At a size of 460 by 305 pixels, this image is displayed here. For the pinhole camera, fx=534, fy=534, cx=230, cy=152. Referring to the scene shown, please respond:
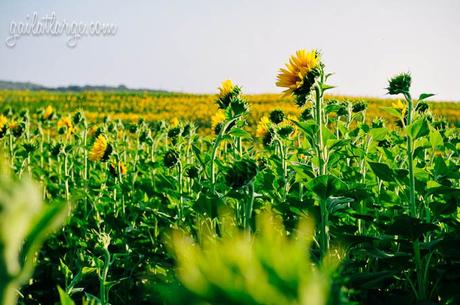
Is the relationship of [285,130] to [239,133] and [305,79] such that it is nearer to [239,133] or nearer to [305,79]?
[239,133]

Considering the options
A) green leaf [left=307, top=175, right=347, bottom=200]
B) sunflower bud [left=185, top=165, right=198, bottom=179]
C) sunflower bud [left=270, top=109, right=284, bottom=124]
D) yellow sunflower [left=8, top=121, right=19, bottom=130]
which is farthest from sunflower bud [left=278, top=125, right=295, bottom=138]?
yellow sunflower [left=8, top=121, right=19, bottom=130]

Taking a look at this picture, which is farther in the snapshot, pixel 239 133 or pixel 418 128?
pixel 239 133

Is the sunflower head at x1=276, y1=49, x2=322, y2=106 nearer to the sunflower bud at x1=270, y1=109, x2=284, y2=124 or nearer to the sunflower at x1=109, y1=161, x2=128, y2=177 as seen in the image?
the sunflower bud at x1=270, y1=109, x2=284, y2=124

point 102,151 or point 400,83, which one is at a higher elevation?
point 400,83

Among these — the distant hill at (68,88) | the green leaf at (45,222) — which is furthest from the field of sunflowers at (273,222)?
the distant hill at (68,88)

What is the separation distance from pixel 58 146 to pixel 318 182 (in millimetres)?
3329

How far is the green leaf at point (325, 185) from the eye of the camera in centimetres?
159

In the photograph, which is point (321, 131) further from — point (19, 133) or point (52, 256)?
point (19, 133)

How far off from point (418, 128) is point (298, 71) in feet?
1.68

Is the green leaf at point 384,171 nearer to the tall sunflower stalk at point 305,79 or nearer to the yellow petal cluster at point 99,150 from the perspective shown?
the tall sunflower stalk at point 305,79

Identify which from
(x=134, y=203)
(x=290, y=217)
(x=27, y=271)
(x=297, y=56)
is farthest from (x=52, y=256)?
(x=27, y=271)

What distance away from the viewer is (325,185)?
1.60 meters

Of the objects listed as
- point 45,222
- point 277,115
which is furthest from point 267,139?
point 45,222

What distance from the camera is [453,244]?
156 centimetres
